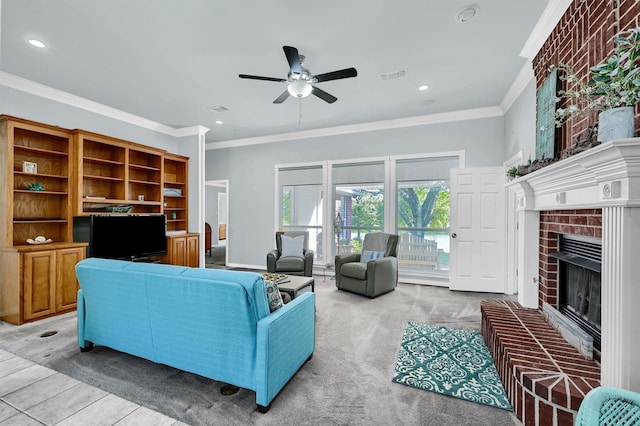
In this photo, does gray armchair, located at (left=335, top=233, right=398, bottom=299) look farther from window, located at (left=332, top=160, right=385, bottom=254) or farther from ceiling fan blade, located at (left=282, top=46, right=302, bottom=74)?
ceiling fan blade, located at (left=282, top=46, right=302, bottom=74)

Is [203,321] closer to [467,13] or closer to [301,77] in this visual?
[301,77]

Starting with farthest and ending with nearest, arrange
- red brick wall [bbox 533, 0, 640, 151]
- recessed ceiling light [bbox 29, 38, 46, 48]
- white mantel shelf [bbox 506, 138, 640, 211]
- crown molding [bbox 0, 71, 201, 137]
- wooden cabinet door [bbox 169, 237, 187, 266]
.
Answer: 1. wooden cabinet door [bbox 169, 237, 187, 266]
2. crown molding [bbox 0, 71, 201, 137]
3. recessed ceiling light [bbox 29, 38, 46, 48]
4. red brick wall [bbox 533, 0, 640, 151]
5. white mantel shelf [bbox 506, 138, 640, 211]

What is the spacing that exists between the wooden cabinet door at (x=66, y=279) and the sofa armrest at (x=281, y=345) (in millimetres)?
3144

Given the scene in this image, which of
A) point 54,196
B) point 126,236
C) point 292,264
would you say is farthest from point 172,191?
point 292,264

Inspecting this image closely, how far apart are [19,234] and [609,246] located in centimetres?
560

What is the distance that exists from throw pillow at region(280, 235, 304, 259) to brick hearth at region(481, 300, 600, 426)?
3258 millimetres

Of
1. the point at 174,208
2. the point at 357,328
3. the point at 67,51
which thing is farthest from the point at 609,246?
the point at 174,208

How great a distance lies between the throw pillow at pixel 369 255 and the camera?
4609 millimetres

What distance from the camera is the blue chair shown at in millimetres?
1099

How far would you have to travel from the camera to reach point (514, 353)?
1844 millimetres

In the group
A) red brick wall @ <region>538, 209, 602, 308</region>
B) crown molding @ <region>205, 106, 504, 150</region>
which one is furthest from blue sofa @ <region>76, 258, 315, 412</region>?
crown molding @ <region>205, 106, 504, 150</region>

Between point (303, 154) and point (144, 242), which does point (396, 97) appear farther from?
point (144, 242)

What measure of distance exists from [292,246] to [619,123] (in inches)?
171

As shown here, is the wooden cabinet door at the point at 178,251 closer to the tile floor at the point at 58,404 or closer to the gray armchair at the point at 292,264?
the gray armchair at the point at 292,264
